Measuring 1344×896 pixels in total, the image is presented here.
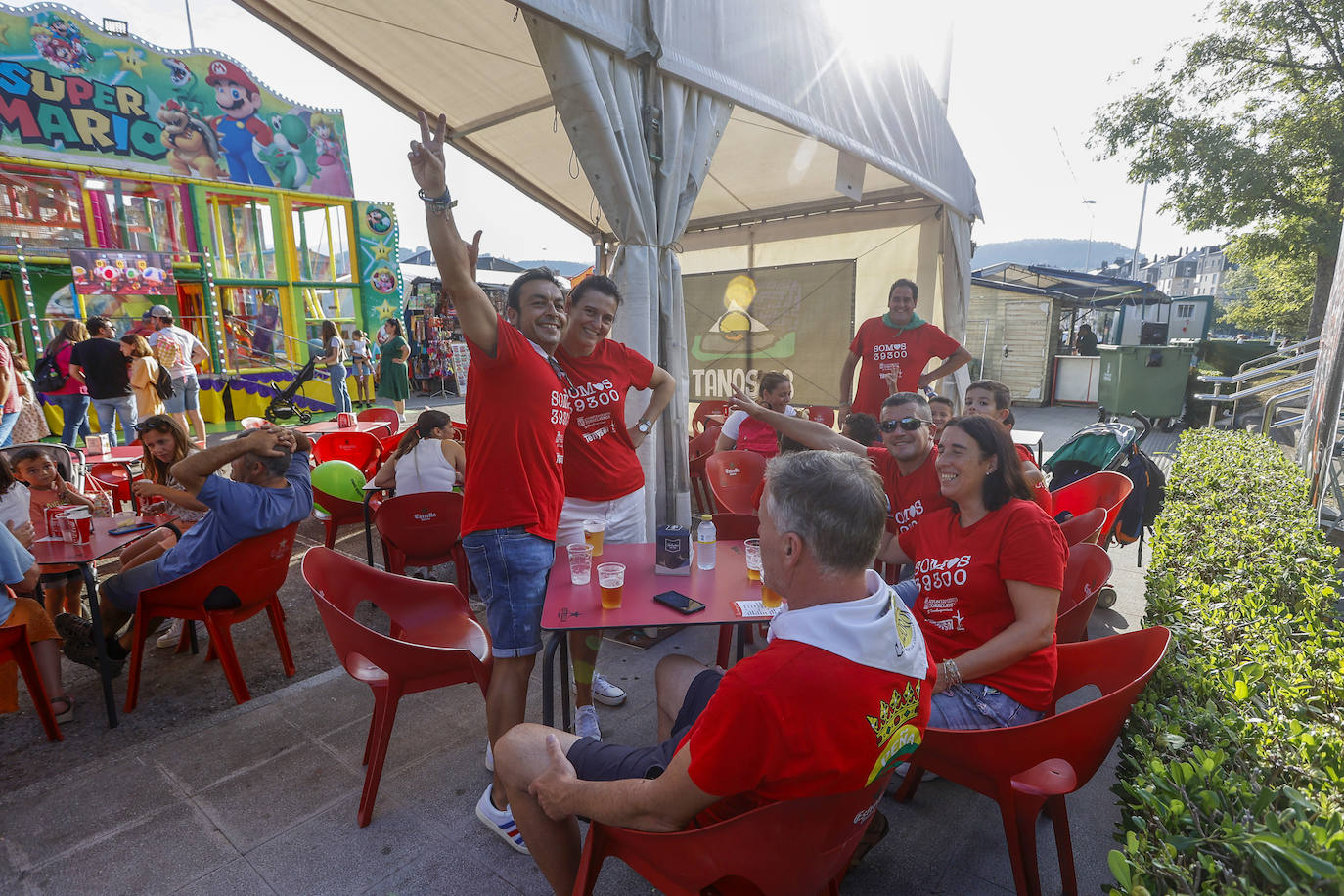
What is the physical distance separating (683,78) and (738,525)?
251cm

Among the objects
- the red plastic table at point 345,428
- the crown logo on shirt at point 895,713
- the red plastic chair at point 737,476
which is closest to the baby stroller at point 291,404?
the red plastic table at point 345,428

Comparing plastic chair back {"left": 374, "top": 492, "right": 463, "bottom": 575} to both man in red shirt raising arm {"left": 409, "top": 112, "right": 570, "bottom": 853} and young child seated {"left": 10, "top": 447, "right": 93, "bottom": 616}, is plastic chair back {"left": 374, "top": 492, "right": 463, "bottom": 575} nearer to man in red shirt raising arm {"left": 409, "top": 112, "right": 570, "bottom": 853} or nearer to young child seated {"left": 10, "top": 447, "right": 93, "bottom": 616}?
man in red shirt raising arm {"left": 409, "top": 112, "right": 570, "bottom": 853}

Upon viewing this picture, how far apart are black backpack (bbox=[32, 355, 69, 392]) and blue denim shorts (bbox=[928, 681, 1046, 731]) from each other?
10781 millimetres

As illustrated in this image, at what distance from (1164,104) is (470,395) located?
807 inches

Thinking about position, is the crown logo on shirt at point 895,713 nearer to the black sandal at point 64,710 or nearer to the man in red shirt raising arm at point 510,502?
the man in red shirt raising arm at point 510,502

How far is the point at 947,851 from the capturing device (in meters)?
2.20

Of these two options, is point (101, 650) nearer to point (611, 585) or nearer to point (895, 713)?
point (611, 585)

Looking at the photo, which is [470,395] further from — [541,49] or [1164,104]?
[1164,104]

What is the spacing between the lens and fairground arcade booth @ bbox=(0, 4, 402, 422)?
998cm

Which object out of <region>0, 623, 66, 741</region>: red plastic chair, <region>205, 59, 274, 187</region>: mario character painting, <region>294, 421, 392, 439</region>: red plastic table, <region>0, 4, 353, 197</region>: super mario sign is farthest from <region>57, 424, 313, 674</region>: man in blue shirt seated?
<region>205, 59, 274, 187</region>: mario character painting

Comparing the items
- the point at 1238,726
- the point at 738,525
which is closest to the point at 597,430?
the point at 738,525

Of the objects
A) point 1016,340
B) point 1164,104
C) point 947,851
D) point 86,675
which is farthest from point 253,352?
point 1164,104

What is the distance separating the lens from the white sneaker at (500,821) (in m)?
2.16

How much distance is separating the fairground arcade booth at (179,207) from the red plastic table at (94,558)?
30.9 ft
